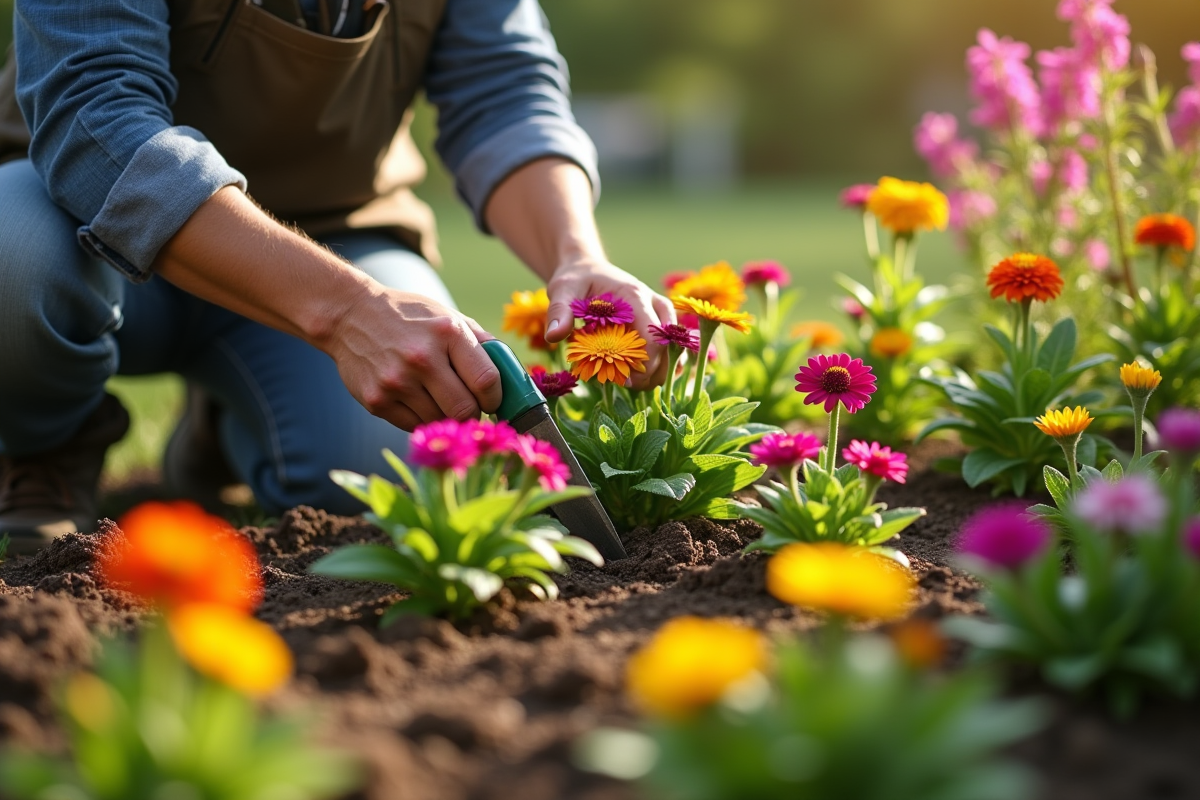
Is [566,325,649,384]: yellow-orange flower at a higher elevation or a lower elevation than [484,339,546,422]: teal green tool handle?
higher

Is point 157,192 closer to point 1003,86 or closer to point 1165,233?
point 1165,233

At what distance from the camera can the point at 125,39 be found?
2.31m

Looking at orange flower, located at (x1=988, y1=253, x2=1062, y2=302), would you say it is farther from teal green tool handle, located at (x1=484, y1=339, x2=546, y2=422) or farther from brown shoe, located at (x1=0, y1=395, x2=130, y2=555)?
brown shoe, located at (x1=0, y1=395, x2=130, y2=555)

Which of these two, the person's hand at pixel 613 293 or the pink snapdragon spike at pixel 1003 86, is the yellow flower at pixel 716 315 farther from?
the pink snapdragon spike at pixel 1003 86

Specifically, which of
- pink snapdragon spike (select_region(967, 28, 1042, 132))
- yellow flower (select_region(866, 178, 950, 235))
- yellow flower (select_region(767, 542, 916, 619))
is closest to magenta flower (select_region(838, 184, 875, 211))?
yellow flower (select_region(866, 178, 950, 235))

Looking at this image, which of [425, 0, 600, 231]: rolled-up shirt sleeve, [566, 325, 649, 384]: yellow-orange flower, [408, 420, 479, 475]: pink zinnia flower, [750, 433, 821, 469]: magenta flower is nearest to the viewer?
[408, 420, 479, 475]: pink zinnia flower

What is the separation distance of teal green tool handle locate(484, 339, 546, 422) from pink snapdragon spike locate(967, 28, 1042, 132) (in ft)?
6.42

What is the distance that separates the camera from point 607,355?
1996mm

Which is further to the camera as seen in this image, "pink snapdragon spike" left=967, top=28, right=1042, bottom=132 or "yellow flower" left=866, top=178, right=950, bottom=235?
"pink snapdragon spike" left=967, top=28, right=1042, bottom=132

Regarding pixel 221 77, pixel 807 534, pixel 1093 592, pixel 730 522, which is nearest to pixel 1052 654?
pixel 1093 592

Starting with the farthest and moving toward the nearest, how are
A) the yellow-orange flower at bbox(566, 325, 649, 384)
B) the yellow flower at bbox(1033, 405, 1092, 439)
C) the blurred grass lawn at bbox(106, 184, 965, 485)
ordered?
the blurred grass lawn at bbox(106, 184, 965, 485)
the yellow-orange flower at bbox(566, 325, 649, 384)
the yellow flower at bbox(1033, 405, 1092, 439)

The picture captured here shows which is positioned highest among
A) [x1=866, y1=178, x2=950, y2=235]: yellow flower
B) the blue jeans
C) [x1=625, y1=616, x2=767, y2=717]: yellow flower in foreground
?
[x1=866, y1=178, x2=950, y2=235]: yellow flower

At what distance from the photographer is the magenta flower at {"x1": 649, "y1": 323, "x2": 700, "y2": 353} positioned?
204cm

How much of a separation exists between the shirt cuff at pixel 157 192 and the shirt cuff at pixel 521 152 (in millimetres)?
796
